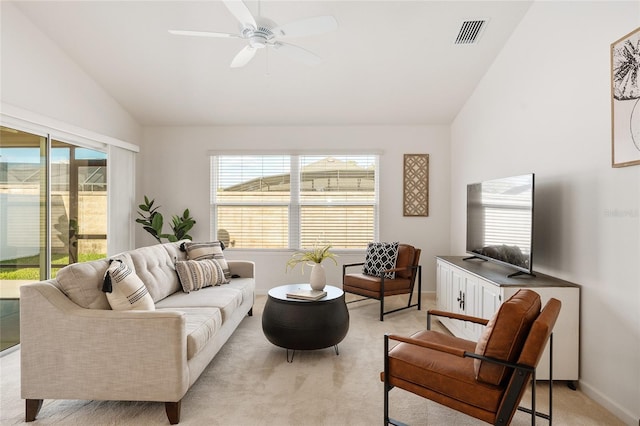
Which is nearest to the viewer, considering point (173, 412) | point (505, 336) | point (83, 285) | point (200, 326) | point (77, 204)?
point (505, 336)

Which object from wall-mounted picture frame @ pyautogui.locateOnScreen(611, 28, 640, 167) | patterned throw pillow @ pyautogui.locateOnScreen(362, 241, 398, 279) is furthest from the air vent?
patterned throw pillow @ pyautogui.locateOnScreen(362, 241, 398, 279)

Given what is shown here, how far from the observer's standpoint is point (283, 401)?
2.44 m

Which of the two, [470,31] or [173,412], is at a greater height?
[470,31]

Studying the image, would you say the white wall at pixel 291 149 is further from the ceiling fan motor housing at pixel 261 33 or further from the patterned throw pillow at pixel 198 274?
the ceiling fan motor housing at pixel 261 33

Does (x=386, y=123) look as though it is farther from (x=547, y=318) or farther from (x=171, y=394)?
(x=171, y=394)

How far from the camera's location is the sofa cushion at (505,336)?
174 centimetres

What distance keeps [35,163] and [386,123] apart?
14.1ft

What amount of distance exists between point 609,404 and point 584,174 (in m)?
1.56

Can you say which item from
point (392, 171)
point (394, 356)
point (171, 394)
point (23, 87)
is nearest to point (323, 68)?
point (392, 171)

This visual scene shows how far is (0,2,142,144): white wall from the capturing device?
322cm

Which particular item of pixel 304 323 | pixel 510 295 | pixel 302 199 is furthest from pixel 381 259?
pixel 510 295

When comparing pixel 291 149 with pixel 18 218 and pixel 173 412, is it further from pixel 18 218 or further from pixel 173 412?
pixel 173 412

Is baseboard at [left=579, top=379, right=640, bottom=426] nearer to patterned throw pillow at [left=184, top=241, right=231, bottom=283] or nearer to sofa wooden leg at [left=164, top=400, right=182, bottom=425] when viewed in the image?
sofa wooden leg at [left=164, top=400, right=182, bottom=425]

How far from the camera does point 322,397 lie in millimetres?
2494
